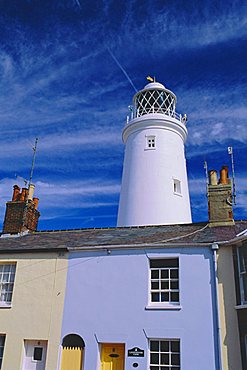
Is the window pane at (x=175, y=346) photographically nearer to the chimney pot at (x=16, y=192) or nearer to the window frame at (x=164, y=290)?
the window frame at (x=164, y=290)

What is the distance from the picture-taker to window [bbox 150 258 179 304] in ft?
38.0

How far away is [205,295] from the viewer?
11.1 m

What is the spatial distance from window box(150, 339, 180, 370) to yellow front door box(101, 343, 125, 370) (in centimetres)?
104

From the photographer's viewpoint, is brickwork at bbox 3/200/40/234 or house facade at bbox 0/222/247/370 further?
brickwork at bbox 3/200/40/234

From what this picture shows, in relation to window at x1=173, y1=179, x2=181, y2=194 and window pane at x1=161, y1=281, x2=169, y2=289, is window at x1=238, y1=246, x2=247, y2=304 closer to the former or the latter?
window pane at x1=161, y1=281, x2=169, y2=289

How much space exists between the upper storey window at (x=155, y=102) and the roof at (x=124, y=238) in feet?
29.5

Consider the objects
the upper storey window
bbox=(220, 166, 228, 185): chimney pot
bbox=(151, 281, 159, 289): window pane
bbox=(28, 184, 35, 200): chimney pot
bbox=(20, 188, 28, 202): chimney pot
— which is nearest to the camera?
bbox=(151, 281, 159, 289): window pane

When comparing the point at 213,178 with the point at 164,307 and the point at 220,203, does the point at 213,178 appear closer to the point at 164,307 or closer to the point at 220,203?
the point at 220,203

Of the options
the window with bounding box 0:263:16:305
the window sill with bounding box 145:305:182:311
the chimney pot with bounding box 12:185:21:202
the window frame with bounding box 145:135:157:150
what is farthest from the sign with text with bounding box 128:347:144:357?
the window frame with bounding box 145:135:157:150

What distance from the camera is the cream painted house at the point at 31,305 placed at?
12.0 meters

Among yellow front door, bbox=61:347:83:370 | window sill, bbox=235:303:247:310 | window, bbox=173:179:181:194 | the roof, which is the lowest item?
yellow front door, bbox=61:347:83:370

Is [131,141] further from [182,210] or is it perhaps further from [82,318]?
[82,318]

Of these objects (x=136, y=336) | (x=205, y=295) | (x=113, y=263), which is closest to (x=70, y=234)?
(x=113, y=263)

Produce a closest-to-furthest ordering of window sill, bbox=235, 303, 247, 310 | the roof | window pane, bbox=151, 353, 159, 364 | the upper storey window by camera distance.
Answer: window sill, bbox=235, 303, 247, 310
window pane, bbox=151, 353, 159, 364
the roof
the upper storey window
